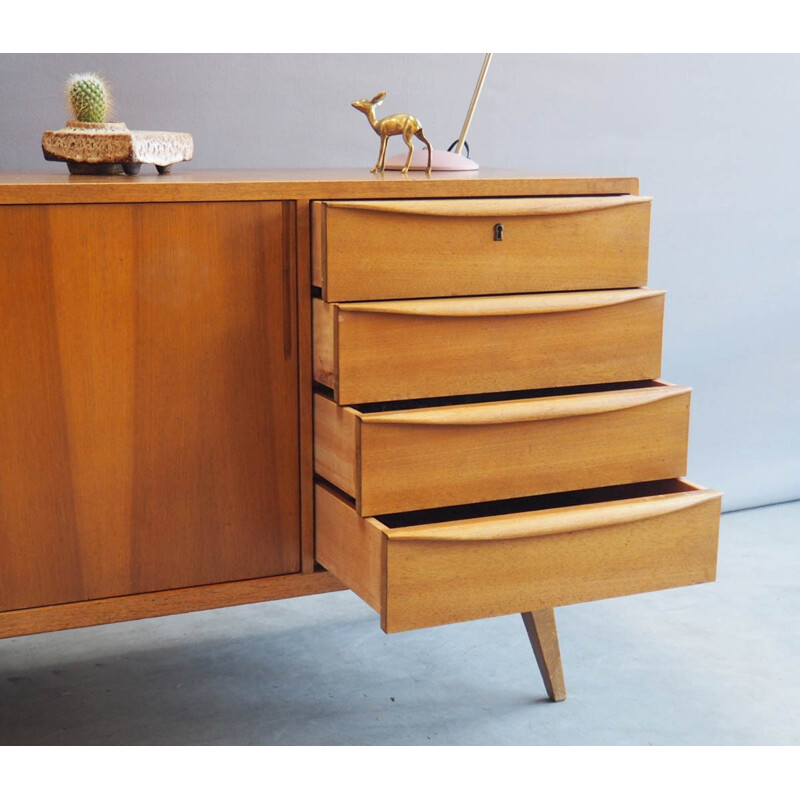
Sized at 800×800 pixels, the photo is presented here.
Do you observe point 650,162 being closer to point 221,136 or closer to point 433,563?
point 221,136

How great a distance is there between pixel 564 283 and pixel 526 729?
0.63 m

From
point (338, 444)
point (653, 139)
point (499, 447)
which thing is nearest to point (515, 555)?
point (499, 447)

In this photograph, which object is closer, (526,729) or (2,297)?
(2,297)

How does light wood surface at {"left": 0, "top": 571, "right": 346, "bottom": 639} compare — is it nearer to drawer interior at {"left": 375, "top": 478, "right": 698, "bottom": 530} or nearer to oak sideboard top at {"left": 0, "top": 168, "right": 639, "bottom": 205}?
drawer interior at {"left": 375, "top": 478, "right": 698, "bottom": 530}

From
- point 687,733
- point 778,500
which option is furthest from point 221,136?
point 778,500

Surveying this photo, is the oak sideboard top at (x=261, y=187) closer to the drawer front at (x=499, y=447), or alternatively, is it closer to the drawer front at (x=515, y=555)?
the drawer front at (x=499, y=447)

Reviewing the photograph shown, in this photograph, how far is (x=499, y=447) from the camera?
4.37 feet

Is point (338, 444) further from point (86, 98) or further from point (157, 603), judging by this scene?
point (86, 98)

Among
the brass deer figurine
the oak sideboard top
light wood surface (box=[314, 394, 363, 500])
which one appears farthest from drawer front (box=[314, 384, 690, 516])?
the brass deer figurine

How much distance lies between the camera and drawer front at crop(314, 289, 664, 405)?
1283 millimetres

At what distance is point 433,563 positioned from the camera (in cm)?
124

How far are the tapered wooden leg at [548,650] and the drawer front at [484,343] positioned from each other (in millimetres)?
411

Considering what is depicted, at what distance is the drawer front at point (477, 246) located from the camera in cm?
128

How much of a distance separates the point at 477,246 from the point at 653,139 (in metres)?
1.03
